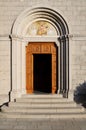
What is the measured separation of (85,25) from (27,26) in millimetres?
2471

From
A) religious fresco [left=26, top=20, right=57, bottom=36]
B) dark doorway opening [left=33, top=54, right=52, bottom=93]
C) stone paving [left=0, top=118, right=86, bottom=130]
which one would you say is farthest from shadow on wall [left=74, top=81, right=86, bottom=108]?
dark doorway opening [left=33, top=54, right=52, bottom=93]

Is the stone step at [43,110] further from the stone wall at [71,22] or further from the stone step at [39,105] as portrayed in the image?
the stone wall at [71,22]

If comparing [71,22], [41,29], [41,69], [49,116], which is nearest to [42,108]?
[49,116]

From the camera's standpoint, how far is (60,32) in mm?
15000

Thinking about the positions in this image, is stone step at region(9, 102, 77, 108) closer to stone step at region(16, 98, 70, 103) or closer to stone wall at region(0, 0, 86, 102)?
stone step at region(16, 98, 70, 103)

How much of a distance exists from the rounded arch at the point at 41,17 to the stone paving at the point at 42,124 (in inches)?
156

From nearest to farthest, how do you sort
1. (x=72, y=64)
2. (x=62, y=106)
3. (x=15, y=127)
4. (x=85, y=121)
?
1. (x=15, y=127)
2. (x=85, y=121)
3. (x=62, y=106)
4. (x=72, y=64)

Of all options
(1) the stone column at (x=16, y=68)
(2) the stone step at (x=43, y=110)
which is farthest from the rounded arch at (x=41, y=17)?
(2) the stone step at (x=43, y=110)

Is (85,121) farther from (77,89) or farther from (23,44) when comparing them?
(23,44)

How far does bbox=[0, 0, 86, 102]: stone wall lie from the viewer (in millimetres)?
14633

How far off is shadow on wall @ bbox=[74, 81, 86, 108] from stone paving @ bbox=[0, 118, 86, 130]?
200 cm

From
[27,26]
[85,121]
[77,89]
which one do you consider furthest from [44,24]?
[85,121]

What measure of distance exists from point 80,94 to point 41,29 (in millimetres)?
3223

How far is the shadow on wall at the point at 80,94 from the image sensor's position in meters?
14.7
